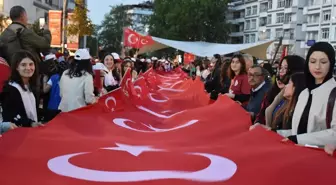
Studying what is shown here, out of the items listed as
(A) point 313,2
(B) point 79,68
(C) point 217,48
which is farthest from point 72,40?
(A) point 313,2

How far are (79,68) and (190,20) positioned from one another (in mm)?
61295

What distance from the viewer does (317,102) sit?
12.5 ft

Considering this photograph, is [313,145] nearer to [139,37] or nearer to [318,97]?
[318,97]

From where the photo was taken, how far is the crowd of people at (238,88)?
381 cm

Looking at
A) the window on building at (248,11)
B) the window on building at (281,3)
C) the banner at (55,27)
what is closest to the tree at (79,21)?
the banner at (55,27)

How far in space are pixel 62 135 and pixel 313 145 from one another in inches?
90.5

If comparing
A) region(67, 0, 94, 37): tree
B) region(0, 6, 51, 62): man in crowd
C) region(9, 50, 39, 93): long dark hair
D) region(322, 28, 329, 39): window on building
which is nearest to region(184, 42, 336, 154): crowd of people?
region(9, 50, 39, 93): long dark hair

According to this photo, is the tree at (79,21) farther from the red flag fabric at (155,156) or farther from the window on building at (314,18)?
the window on building at (314,18)

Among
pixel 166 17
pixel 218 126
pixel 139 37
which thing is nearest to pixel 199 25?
pixel 166 17

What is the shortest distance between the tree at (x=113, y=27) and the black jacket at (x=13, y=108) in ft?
319

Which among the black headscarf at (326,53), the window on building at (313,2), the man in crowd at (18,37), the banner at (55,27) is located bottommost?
the black headscarf at (326,53)

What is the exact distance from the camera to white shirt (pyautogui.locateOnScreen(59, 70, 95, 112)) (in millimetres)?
6660

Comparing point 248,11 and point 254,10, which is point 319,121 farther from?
point 248,11

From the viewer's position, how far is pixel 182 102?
10.6 meters
